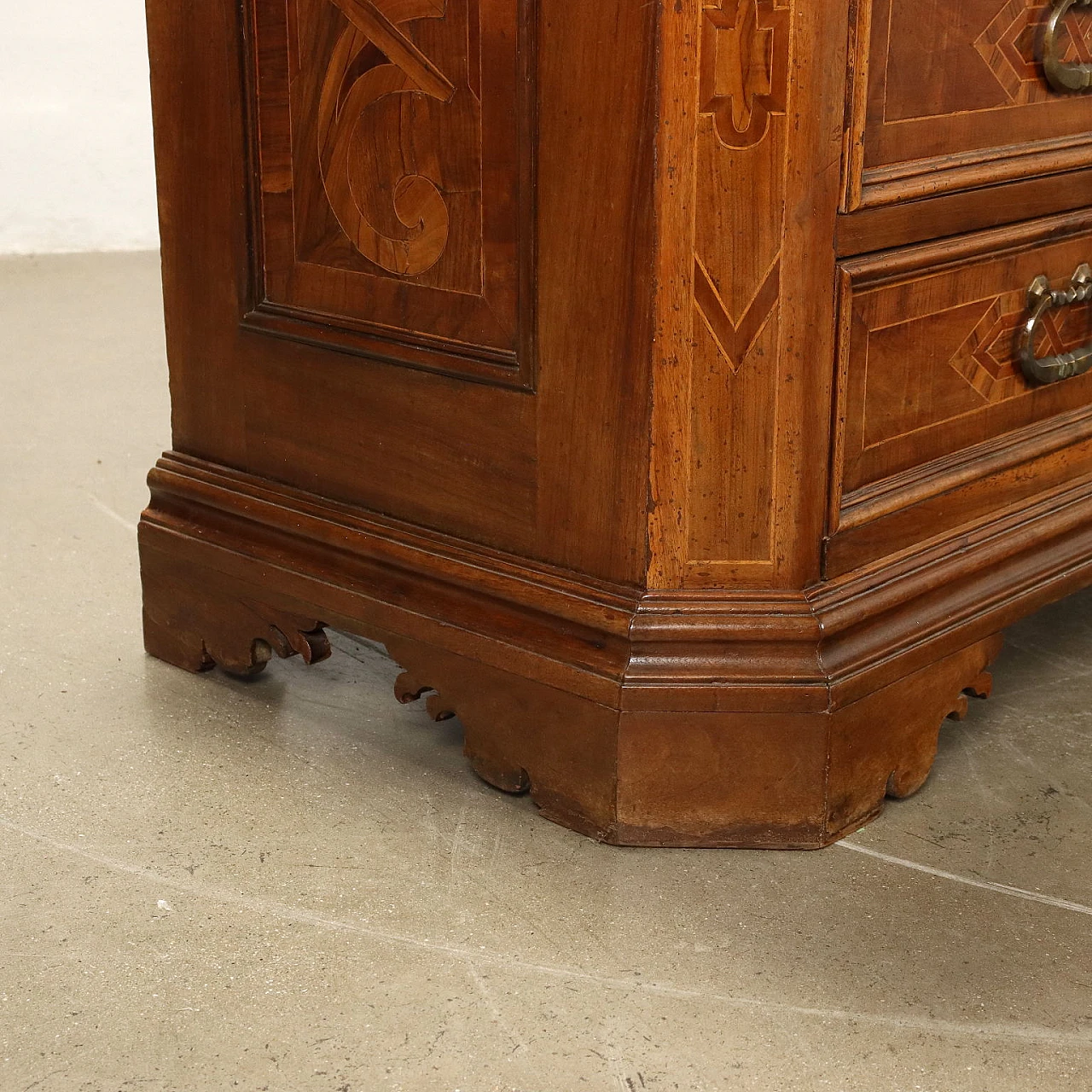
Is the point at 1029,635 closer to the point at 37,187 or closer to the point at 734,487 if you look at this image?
the point at 734,487

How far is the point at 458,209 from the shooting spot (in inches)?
51.4

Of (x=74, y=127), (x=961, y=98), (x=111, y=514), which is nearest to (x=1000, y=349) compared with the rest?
(x=961, y=98)

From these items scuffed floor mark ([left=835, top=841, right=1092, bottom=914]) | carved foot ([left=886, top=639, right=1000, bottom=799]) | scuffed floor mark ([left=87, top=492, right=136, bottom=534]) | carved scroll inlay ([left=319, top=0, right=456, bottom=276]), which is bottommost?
scuffed floor mark ([left=835, top=841, right=1092, bottom=914])

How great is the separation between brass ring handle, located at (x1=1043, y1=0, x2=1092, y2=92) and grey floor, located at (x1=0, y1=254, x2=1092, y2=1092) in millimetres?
631

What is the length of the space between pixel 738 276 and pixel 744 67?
0.16 m

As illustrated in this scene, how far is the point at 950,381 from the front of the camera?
4.53 ft

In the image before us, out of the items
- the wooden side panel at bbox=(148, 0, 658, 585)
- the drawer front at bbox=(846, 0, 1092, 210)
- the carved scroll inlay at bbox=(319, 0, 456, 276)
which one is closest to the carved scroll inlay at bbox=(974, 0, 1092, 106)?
the drawer front at bbox=(846, 0, 1092, 210)

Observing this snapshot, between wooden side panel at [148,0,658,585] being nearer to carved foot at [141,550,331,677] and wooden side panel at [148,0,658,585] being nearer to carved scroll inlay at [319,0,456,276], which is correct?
carved scroll inlay at [319,0,456,276]

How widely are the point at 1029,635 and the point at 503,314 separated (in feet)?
2.77

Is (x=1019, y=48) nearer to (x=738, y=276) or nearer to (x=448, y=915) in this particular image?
(x=738, y=276)

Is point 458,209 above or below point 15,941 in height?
above

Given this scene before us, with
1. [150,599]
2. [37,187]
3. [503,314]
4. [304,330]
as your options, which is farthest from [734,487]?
[37,187]

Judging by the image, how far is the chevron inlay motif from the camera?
119cm

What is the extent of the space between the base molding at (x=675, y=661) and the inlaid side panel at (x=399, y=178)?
19 cm
